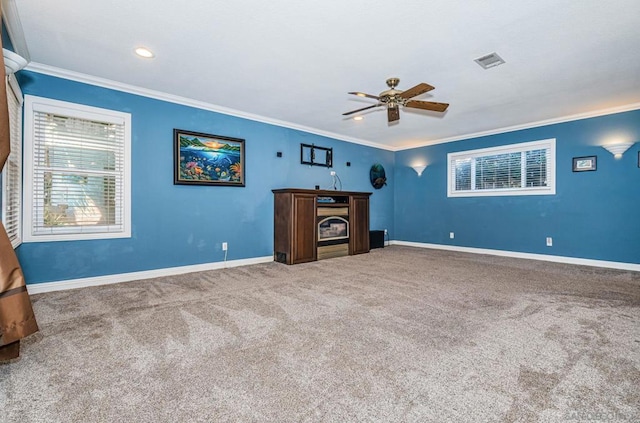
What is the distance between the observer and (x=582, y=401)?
4.92 feet

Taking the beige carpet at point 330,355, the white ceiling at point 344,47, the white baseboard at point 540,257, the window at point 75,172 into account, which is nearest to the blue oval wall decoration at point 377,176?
the white baseboard at point 540,257

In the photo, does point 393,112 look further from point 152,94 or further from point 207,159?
point 152,94

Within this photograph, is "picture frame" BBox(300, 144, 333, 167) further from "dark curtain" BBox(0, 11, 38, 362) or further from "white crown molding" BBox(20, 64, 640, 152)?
"dark curtain" BBox(0, 11, 38, 362)

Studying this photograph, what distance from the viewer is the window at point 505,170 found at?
→ 537cm

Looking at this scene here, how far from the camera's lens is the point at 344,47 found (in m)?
2.88

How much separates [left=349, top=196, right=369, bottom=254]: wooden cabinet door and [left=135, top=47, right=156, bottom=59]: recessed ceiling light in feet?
13.0

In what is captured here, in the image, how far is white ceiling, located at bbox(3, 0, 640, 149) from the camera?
235 centimetres

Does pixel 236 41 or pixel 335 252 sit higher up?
pixel 236 41

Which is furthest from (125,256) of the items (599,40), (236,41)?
(599,40)

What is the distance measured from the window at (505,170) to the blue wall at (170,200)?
3.29 meters

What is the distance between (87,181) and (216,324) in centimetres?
262

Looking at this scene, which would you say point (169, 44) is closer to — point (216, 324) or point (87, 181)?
point (87, 181)

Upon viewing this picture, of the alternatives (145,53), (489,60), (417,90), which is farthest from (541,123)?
(145,53)

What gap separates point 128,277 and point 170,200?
112 centimetres
